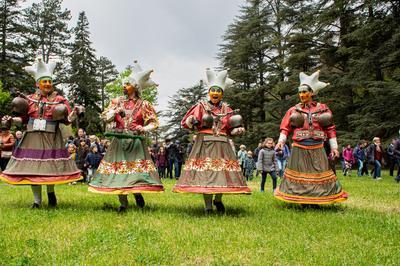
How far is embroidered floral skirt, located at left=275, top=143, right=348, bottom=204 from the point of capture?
8727mm

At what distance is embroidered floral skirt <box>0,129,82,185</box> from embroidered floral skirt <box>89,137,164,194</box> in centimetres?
70

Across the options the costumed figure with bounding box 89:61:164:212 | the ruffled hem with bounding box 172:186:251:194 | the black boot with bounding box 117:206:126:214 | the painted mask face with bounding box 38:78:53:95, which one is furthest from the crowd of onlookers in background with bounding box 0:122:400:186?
the black boot with bounding box 117:206:126:214

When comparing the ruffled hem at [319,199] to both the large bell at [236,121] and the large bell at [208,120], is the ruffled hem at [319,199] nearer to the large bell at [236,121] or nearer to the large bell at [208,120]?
the large bell at [236,121]

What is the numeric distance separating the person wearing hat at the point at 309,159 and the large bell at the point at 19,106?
16.9ft

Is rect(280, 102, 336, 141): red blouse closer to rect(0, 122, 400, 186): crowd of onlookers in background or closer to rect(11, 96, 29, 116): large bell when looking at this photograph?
rect(0, 122, 400, 186): crowd of onlookers in background

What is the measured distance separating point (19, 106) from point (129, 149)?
233 cm

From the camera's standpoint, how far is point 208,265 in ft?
15.1

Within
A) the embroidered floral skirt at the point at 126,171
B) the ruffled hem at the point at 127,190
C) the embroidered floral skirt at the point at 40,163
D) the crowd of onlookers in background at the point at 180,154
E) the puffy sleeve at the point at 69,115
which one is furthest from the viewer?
the crowd of onlookers in background at the point at 180,154

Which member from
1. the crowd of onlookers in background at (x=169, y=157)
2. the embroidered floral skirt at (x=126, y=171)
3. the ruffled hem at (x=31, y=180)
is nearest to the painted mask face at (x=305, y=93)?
the embroidered floral skirt at (x=126, y=171)

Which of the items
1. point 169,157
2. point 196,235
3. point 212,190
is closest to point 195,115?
point 212,190

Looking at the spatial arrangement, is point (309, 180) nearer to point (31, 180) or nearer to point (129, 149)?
→ point (129, 149)

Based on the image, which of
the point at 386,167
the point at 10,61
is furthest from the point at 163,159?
the point at 10,61

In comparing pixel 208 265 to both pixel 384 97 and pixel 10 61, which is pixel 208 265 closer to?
pixel 384 97

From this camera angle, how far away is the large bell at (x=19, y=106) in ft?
27.8
